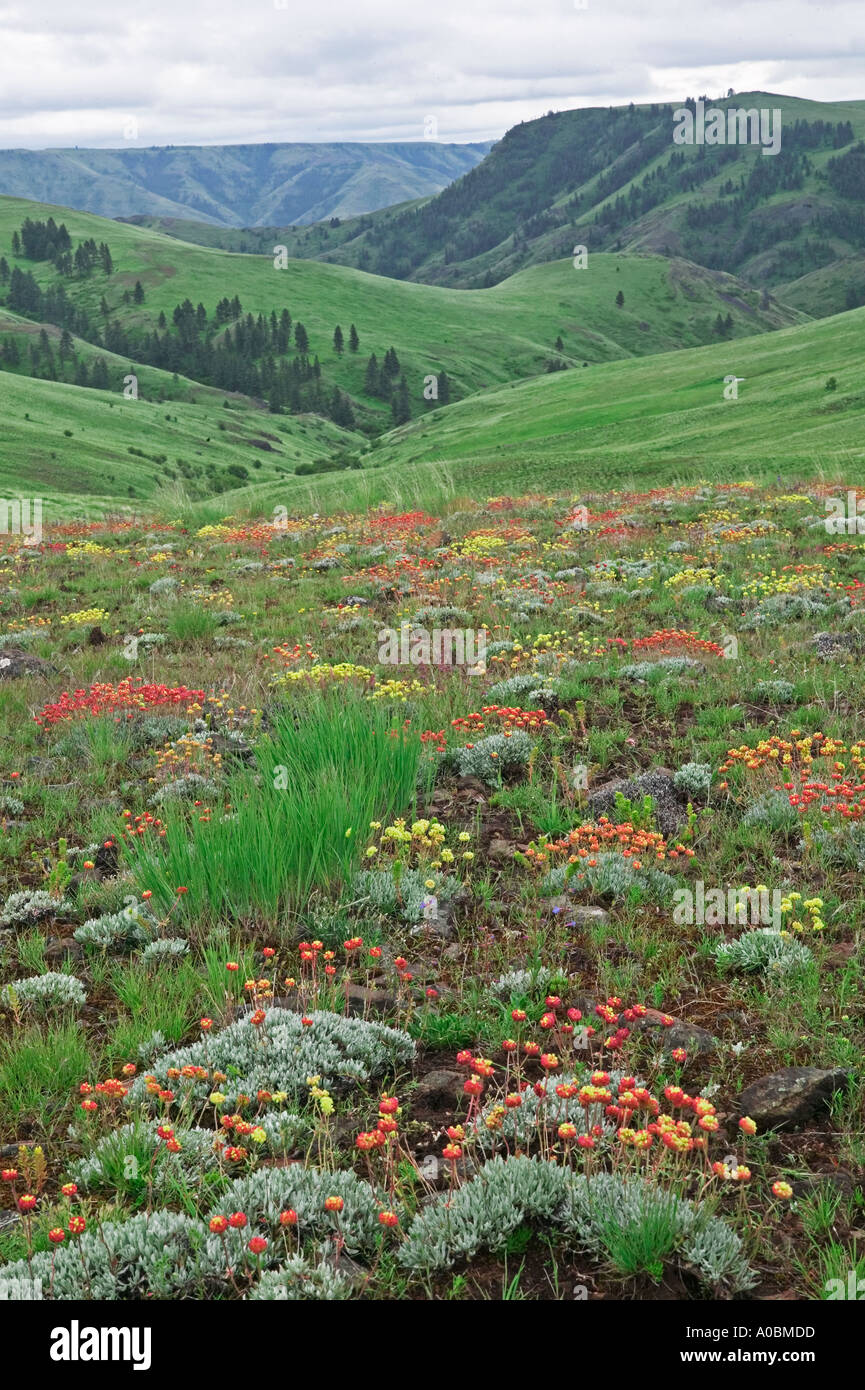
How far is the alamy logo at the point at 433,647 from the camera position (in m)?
11.5

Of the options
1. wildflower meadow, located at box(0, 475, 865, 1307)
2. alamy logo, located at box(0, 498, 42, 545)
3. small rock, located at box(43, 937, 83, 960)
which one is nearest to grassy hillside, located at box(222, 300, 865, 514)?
alamy logo, located at box(0, 498, 42, 545)

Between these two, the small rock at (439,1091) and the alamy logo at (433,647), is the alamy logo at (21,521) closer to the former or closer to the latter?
the alamy logo at (433,647)

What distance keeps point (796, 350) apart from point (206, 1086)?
64.7 metres

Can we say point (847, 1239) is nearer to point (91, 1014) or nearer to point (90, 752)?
point (91, 1014)

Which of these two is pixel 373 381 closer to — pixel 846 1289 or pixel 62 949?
pixel 62 949

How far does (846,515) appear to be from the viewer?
1948 cm

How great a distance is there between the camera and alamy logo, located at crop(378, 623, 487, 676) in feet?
37.9

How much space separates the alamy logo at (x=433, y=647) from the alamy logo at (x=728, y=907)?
5.33 metres

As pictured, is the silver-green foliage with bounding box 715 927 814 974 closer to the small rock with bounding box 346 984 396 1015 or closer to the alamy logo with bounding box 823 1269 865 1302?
the small rock with bounding box 346 984 396 1015

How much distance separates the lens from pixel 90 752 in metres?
8.88

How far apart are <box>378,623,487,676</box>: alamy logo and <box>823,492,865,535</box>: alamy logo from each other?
8768 mm
